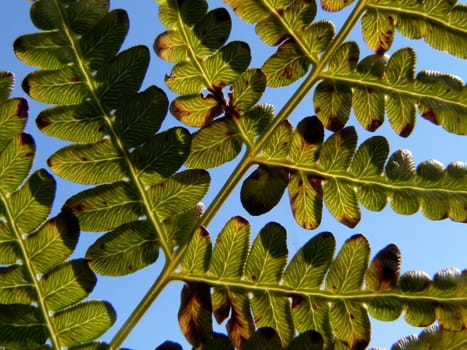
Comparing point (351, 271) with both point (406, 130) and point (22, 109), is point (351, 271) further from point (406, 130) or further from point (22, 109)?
point (22, 109)

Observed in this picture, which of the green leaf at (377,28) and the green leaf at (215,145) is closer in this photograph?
the green leaf at (215,145)

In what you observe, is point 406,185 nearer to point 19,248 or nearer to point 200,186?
point 200,186

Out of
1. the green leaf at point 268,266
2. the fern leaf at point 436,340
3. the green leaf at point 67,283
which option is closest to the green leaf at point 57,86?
the green leaf at point 67,283

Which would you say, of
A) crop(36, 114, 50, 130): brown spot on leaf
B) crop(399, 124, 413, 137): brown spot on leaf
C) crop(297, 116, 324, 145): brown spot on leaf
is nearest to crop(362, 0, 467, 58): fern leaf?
crop(399, 124, 413, 137): brown spot on leaf

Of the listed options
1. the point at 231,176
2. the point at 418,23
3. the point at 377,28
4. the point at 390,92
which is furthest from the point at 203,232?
the point at 418,23

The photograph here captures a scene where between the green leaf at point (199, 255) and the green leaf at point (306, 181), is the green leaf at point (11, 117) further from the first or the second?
the green leaf at point (306, 181)

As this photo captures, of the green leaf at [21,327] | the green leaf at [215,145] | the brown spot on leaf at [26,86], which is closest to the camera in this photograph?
the green leaf at [21,327]

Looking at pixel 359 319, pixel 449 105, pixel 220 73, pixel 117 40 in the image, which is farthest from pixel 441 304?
pixel 117 40
